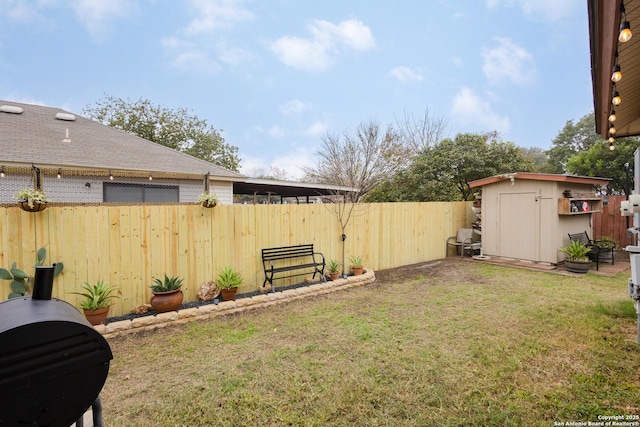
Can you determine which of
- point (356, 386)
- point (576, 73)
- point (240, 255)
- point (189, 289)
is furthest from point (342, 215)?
point (576, 73)

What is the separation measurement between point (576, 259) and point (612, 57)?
5.67 metres

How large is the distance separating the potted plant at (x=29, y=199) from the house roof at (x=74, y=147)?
3.25m

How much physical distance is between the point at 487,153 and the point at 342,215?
756cm

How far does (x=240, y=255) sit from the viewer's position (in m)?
5.31

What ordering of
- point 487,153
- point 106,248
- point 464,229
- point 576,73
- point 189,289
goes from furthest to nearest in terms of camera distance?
point 576,73 < point 487,153 < point 464,229 < point 189,289 < point 106,248

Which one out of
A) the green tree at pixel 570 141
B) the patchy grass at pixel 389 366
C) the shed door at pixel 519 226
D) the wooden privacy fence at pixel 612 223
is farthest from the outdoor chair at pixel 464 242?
the green tree at pixel 570 141

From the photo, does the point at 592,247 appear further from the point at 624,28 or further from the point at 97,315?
the point at 97,315

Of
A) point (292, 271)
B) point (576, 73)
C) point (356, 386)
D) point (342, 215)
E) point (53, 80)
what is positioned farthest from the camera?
point (576, 73)

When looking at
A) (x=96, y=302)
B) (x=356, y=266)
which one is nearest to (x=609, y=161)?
(x=356, y=266)

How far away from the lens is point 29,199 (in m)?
3.53

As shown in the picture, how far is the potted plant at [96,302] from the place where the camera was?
12.2ft

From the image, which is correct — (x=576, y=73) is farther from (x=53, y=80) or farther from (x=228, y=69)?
(x=53, y=80)

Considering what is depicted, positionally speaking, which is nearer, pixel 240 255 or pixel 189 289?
pixel 189 289

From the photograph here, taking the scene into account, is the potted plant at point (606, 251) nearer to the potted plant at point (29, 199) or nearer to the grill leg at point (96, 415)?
the grill leg at point (96, 415)
